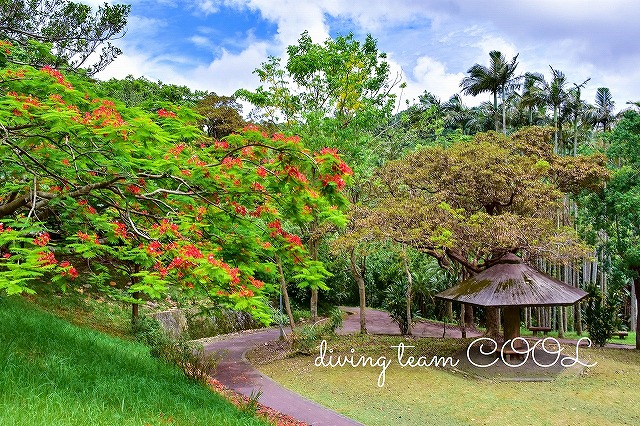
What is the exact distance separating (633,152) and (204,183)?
1372 cm

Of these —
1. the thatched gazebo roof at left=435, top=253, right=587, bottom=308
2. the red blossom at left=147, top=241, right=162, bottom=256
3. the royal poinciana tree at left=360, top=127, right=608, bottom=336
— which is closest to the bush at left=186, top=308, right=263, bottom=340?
the royal poinciana tree at left=360, top=127, right=608, bottom=336

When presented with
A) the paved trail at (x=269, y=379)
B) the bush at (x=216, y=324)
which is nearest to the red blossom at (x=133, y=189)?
the paved trail at (x=269, y=379)

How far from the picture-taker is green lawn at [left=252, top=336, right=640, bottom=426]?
353 inches

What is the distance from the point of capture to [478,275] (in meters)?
13.5

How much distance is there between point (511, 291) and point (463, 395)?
320 cm

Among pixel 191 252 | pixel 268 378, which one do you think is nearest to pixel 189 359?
pixel 268 378

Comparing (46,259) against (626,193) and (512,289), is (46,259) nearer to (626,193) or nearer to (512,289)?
(512,289)

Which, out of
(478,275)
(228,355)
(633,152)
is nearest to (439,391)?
(478,275)

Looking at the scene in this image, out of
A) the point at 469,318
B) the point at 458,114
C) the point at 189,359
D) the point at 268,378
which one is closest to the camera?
the point at 189,359

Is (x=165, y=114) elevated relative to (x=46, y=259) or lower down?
elevated

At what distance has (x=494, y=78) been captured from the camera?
86.0 feet

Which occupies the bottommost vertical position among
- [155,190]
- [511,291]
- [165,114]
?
[511,291]

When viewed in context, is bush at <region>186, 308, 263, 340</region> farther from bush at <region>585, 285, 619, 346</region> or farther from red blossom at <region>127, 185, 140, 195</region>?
bush at <region>585, 285, 619, 346</region>

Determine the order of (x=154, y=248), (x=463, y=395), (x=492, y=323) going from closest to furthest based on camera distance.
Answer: (x=154, y=248) → (x=463, y=395) → (x=492, y=323)
